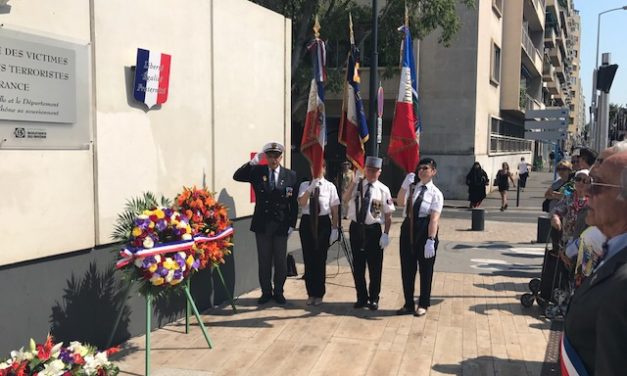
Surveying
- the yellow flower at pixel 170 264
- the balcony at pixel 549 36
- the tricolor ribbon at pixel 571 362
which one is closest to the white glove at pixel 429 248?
the yellow flower at pixel 170 264

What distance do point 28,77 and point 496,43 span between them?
25882 mm

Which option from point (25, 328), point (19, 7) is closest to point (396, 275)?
point (25, 328)

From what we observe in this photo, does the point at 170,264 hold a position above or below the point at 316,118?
below

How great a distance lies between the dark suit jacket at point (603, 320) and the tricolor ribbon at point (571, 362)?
2 cm

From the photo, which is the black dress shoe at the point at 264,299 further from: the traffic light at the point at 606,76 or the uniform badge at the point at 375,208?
the traffic light at the point at 606,76

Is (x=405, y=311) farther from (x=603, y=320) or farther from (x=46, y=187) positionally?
(x=603, y=320)

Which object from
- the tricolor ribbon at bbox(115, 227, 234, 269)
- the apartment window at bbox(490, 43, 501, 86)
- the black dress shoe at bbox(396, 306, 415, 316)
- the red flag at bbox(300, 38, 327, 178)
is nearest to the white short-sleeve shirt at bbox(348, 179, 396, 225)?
the red flag at bbox(300, 38, 327, 178)

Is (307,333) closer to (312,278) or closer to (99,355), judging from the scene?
(312,278)

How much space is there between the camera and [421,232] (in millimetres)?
6414

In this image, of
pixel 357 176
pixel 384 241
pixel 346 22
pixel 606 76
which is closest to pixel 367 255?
pixel 384 241

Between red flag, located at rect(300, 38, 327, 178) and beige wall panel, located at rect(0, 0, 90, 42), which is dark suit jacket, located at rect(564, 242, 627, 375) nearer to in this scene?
beige wall panel, located at rect(0, 0, 90, 42)

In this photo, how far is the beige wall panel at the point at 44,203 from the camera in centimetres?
414

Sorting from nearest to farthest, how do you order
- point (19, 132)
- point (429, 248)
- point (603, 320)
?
point (603, 320) < point (19, 132) < point (429, 248)

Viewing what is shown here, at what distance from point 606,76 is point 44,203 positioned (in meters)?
12.8
